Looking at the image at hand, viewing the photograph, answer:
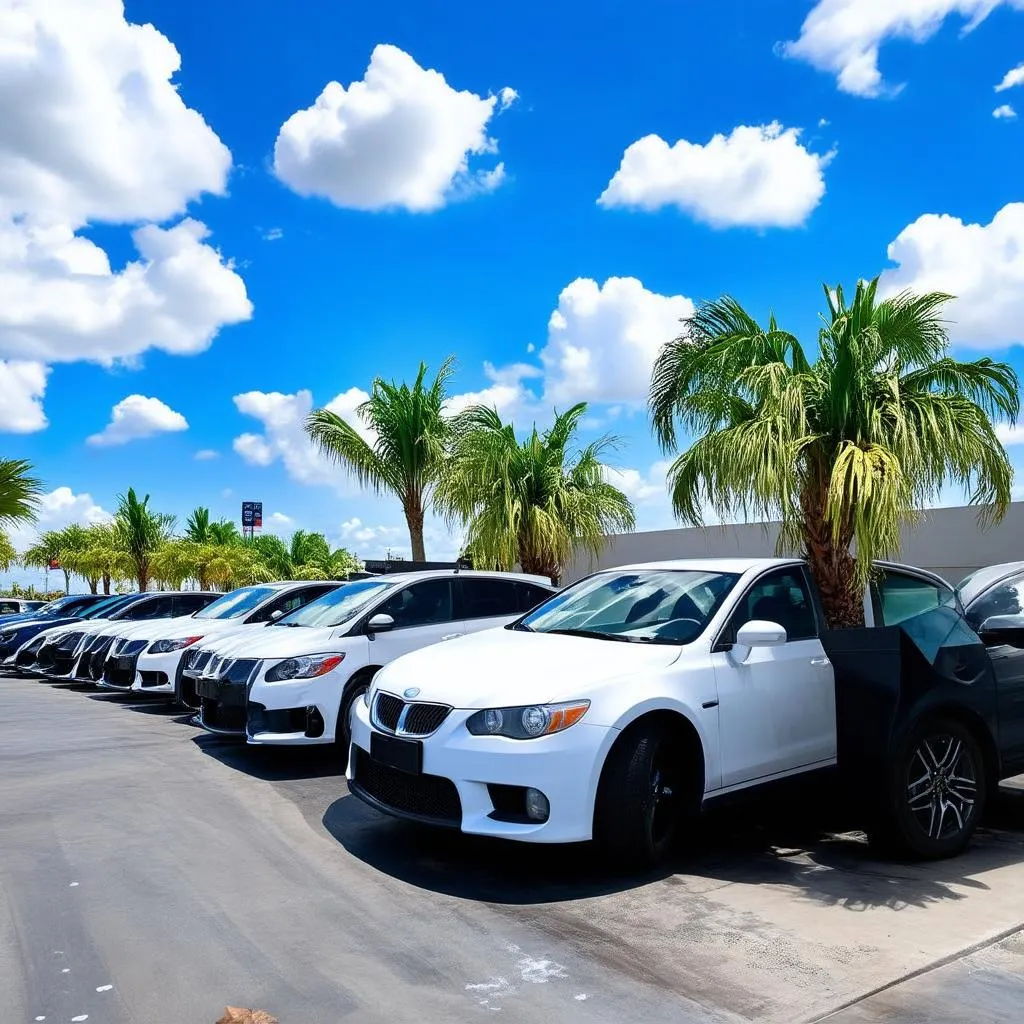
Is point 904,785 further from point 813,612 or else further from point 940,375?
point 940,375

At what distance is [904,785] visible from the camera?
5.31 metres

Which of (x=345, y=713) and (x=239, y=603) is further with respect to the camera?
(x=239, y=603)

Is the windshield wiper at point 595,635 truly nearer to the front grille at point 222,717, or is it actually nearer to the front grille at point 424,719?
the front grille at point 424,719

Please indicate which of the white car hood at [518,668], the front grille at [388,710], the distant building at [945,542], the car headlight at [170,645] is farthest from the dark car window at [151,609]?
the front grille at [388,710]

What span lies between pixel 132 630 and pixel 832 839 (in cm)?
1124

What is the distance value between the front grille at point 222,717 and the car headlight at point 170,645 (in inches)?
141

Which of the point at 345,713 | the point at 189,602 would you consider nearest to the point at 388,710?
the point at 345,713

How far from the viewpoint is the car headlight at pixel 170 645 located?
12305 mm

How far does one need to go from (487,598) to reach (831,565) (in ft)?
Result: 10.8

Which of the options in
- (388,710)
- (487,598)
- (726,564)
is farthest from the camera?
(487,598)

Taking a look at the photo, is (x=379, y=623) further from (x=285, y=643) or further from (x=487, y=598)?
(x=487, y=598)

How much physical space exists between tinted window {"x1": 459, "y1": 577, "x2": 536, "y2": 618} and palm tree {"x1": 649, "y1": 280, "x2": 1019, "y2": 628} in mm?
1975

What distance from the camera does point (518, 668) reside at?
5246 millimetres

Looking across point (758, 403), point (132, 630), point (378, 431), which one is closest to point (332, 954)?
point (758, 403)
